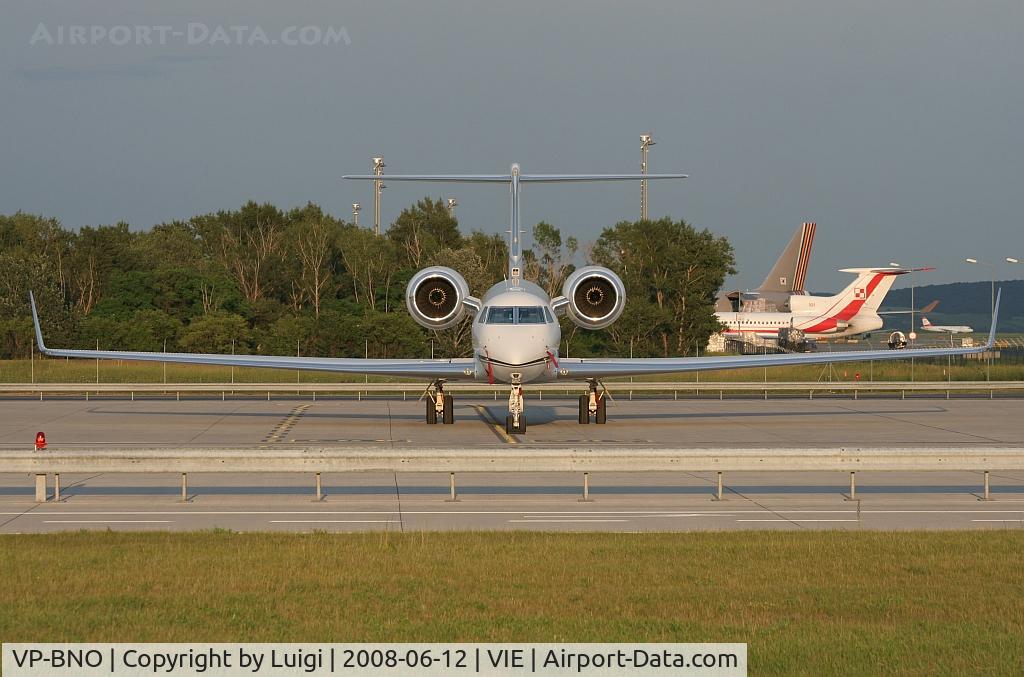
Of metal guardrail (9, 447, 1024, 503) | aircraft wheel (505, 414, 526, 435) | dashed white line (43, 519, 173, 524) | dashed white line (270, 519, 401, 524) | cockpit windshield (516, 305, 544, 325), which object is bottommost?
aircraft wheel (505, 414, 526, 435)

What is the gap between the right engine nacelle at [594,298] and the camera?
90.8ft

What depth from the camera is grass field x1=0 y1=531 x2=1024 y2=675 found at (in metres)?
7.30

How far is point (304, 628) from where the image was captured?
7.50m

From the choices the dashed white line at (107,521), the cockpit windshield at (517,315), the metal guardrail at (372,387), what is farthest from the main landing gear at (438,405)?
the dashed white line at (107,521)

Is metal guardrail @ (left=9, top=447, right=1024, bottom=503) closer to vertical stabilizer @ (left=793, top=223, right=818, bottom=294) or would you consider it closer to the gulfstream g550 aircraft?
the gulfstream g550 aircraft

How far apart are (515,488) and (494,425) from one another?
11290mm

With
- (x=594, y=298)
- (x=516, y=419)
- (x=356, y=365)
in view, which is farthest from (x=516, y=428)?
(x=594, y=298)

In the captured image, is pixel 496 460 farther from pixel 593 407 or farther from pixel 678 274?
pixel 678 274

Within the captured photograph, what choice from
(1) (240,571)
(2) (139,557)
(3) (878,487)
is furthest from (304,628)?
(3) (878,487)

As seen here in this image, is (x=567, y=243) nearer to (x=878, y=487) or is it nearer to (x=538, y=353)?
(x=538, y=353)

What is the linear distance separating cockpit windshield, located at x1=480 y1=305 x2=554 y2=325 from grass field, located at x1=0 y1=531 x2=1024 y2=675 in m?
13.7

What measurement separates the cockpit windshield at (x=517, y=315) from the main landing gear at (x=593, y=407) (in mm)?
2505

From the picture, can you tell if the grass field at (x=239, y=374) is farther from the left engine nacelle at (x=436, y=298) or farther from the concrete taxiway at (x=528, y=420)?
the left engine nacelle at (x=436, y=298)

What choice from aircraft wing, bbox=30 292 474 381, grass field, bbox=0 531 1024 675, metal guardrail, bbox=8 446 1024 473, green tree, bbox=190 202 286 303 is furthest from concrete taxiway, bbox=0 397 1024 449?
green tree, bbox=190 202 286 303
